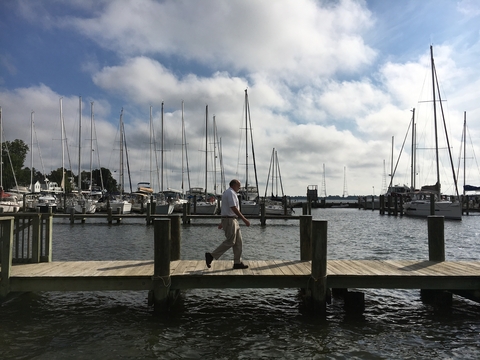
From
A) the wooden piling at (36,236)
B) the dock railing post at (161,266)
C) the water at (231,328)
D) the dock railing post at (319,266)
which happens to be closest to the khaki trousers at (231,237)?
the dock railing post at (161,266)

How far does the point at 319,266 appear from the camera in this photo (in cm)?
727

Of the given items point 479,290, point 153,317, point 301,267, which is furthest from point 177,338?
point 479,290

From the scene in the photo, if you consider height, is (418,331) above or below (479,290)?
below

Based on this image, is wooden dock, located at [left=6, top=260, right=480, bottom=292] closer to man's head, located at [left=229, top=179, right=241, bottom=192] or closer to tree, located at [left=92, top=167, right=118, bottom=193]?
man's head, located at [left=229, top=179, right=241, bottom=192]

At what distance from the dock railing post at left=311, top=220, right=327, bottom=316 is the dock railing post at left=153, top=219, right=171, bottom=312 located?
2.78 metres

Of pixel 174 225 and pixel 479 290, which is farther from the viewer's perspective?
pixel 174 225

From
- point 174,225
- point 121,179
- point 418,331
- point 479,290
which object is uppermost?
point 121,179

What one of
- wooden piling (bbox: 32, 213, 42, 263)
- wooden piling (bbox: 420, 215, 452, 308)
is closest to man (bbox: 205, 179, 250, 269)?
wooden piling (bbox: 32, 213, 42, 263)

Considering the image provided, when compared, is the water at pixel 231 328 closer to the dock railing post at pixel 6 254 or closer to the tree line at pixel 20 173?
the dock railing post at pixel 6 254

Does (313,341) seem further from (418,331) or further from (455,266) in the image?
(455,266)

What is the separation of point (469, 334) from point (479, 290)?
105cm

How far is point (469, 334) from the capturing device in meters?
6.92

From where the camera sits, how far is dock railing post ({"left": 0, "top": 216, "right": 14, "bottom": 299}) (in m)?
7.00

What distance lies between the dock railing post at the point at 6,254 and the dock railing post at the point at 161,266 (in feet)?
8.72
